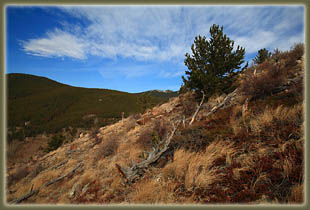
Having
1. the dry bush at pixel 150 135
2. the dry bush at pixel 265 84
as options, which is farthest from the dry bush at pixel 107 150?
the dry bush at pixel 265 84

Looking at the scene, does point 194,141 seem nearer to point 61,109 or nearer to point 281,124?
point 281,124

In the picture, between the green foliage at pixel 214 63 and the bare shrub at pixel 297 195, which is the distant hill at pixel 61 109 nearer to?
the green foliage at pixel 214 63

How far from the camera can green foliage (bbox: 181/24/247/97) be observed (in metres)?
8.62

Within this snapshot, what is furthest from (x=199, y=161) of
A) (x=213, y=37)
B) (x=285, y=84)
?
(x=213, y=37)

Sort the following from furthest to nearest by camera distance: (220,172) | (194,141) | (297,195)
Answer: (194,141)
(220,172)
(297,195)

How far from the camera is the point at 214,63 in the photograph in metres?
9.02

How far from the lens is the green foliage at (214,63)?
862cm

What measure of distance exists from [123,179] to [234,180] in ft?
7.76

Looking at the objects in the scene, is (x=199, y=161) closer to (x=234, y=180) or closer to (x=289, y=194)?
(x=234, y=180)

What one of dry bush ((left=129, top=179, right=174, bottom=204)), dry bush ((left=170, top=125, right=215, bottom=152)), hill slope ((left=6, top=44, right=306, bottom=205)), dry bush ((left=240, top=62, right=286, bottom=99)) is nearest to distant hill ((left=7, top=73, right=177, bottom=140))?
dry bush ((left=240, top=62, right=286, bottom=99))

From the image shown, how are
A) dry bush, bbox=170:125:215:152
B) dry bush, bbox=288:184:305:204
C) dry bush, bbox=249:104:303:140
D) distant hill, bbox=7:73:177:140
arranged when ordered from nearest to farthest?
dry bush, bbox=288:184:305:204
dry bush, bbox=249:104:303:140
dry bush, bbox=170:125:215:152
distant hill, bbox=7:73:177:140

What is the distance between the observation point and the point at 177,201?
2170mm

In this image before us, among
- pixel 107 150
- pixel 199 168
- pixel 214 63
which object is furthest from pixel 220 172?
pixel 214 63

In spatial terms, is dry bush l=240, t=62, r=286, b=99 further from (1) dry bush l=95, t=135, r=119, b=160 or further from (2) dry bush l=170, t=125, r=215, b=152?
(1) dry bush l=95, t=135, r=119, b=160
